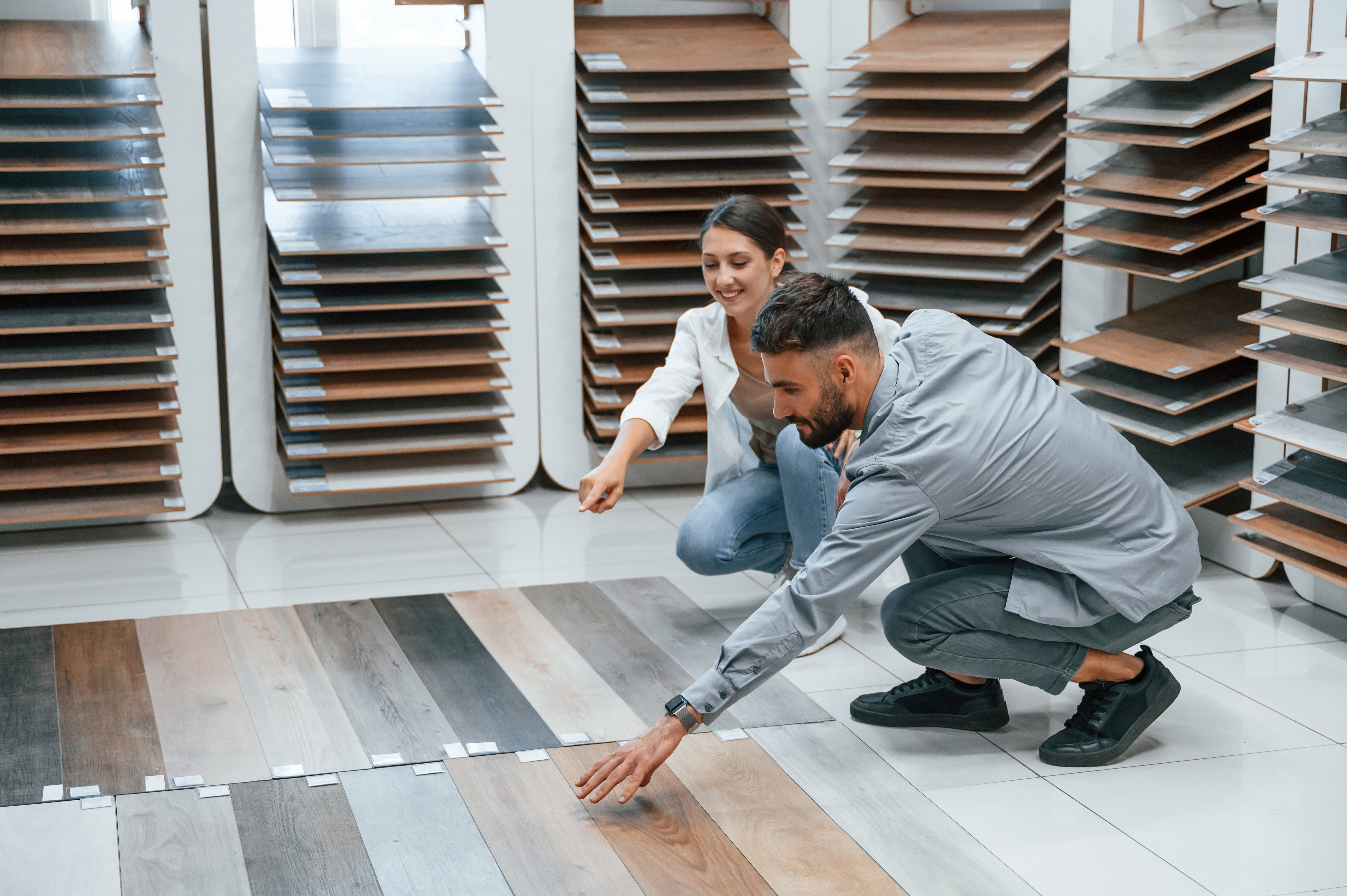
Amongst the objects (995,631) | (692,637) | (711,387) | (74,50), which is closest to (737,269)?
(711,387)

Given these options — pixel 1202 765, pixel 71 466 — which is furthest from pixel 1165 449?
pixel 71 466

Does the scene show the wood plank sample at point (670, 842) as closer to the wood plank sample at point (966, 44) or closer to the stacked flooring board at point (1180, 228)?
the stacked flooring board at point (1180, 228)

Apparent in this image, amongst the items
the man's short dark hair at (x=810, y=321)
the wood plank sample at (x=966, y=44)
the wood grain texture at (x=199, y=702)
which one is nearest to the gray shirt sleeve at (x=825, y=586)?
the man's short dark hair at (x=810, y=321)

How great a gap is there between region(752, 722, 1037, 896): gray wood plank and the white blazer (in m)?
0.79

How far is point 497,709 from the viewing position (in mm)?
3020

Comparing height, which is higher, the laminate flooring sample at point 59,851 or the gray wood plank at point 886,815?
the laminate flooring sample at point 59,851

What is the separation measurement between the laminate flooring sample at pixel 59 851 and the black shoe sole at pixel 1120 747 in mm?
1701

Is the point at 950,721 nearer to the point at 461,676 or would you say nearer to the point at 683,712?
the point at 683,712

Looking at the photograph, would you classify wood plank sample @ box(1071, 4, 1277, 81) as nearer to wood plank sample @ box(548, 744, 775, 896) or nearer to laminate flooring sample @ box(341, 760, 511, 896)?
wood plank sample @ box(548, 744, 775, 896)

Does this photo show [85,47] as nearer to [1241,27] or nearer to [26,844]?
[26,844]

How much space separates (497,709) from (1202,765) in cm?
143

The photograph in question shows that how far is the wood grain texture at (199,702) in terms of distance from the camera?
8.93ft

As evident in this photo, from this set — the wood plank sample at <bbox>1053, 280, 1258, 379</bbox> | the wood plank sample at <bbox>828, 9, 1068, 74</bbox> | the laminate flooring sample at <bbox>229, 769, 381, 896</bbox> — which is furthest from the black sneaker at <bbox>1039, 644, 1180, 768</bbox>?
the wood plank sample at <bbox>828, 9, 1068, 74</bbox>

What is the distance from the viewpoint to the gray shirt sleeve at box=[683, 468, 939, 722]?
2346 mm
